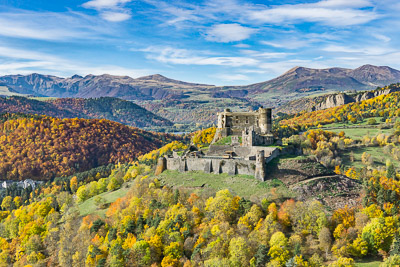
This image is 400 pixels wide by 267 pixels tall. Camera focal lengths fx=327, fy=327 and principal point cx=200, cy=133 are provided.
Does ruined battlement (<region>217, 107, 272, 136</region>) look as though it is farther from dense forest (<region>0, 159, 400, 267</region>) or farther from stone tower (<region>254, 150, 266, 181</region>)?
dense forest (<region>0, 159, 400, 267</region>)

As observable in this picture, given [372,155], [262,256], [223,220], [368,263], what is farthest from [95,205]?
[372,155]

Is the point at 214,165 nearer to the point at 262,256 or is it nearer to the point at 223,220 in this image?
the point at 223,220

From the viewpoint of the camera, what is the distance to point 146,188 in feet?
242

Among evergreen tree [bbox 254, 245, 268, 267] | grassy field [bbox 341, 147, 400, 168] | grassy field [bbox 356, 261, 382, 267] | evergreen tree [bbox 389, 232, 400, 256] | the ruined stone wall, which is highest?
the ruined stone wall

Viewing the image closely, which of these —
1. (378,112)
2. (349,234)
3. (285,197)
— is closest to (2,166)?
(285,197)

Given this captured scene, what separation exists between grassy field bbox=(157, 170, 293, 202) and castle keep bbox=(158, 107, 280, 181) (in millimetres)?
1462

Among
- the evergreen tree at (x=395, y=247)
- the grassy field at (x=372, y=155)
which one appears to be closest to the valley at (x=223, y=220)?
the evergreen tree at (x=395, y=247)

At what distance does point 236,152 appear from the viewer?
7456cm

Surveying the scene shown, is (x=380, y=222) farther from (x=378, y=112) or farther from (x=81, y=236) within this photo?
(x=378, y=112)

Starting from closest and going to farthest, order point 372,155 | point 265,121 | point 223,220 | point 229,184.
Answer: point 223,220, point 229,184, point 265,121, point 372,155

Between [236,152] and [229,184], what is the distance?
1080 centimetres

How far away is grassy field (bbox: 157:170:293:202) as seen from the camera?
61.2m

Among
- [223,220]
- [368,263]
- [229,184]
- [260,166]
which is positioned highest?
[260,166]

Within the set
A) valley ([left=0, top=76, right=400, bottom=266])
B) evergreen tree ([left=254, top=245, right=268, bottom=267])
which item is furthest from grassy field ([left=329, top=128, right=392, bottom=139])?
evergreen tree ([left=254, top=245, right=268, bottom=267])
